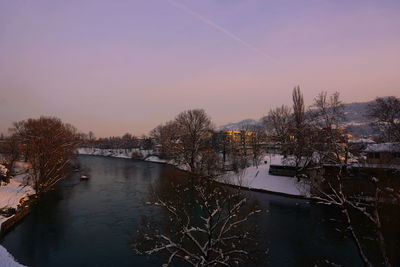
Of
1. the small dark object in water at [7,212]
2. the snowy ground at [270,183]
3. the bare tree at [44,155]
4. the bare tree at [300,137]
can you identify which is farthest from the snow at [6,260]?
the bare tree at [300,137]

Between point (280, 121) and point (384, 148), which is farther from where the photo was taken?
point (280, 121)

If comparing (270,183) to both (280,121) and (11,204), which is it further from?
(11,204)

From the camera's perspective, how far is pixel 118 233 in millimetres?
15812

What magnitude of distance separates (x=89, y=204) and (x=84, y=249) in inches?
366

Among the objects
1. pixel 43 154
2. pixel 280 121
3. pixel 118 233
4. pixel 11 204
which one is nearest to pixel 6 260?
pixel 118 233

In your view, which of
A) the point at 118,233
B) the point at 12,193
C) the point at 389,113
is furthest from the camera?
the point at 12,193

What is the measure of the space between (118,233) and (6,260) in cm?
552

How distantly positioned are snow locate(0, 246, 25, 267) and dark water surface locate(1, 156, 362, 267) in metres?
0.51

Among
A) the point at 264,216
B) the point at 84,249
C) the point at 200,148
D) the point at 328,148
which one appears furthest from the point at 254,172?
the point at 84,249

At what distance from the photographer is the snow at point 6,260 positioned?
459 inches

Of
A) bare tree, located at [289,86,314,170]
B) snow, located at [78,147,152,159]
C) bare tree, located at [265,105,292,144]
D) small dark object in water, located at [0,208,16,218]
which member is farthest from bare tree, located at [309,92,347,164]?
snow, located at [78,147,152,159]

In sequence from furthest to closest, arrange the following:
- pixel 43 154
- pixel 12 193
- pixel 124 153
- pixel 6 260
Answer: pixel 124 153 → pixel 43 154 → pixel 12 193 → pixel 6 260

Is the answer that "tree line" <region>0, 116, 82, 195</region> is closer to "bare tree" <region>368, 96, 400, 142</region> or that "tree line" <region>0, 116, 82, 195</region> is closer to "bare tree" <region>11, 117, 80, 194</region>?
"bare tree" <region>11, 117, 80, 194</region>

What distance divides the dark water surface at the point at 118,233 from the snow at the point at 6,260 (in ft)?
1.69
